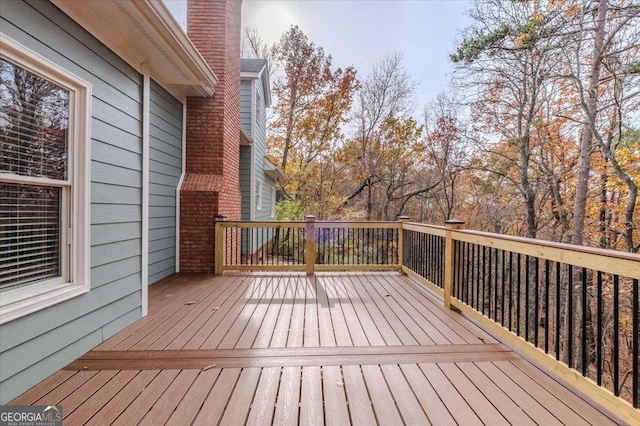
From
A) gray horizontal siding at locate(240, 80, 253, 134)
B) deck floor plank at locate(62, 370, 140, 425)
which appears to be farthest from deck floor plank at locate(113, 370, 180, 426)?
gray horizontal siding at locate(240, 80, 253, 134)

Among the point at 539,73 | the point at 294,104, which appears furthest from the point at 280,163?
the point at 539,73

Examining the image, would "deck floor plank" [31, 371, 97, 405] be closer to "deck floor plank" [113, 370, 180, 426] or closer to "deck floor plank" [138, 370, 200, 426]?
"deck floor plank" [113, 370, 180, 426]

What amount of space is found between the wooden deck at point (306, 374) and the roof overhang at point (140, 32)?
259cm

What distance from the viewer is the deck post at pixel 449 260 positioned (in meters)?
3.37

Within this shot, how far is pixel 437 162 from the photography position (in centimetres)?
1311

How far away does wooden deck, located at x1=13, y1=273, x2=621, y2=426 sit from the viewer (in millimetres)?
1683

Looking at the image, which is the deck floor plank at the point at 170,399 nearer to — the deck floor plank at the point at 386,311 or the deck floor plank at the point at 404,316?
the deck floor plank at the point at 386,311

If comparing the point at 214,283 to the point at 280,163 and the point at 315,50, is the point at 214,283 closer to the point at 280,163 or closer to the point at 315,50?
the point at 280,163

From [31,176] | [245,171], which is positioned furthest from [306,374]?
[245,171]

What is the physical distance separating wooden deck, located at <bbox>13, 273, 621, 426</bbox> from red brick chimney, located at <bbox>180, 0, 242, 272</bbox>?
1802 millimetres

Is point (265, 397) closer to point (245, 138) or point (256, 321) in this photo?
point (256, 321)

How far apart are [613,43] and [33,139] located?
9.05 m

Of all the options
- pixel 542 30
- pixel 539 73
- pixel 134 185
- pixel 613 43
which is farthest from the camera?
pixel 539 73

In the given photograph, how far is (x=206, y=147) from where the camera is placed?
5164 mm
